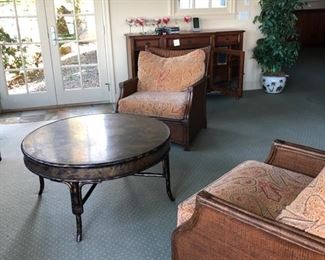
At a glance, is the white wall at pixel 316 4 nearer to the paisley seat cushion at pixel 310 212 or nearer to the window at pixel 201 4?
the window at pixel 201 4

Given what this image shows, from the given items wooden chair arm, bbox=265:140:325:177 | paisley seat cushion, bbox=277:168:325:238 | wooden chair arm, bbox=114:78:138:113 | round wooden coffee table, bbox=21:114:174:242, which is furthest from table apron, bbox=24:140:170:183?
wooden chair arm, bbox=114:78:138:113

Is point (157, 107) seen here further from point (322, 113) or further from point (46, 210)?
point (322, 113)

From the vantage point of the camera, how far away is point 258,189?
61.6 inches

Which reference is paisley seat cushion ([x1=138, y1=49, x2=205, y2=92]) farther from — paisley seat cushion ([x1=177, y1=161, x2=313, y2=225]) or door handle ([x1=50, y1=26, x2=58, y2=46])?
paisley seat cushion ([x1=177, y1=161, x2=313, y2=225])

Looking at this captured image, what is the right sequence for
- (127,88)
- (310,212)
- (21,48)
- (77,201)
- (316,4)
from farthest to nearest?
(316,4)
(21,48)
(127,88)
(77,201)
(310,212)

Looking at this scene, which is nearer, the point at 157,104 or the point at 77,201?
the point at 77,201

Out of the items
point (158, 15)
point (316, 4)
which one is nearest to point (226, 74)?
point (158, 15)

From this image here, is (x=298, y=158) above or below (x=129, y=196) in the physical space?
above

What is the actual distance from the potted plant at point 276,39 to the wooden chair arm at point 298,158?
11.1ft

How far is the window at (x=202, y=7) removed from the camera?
473cm

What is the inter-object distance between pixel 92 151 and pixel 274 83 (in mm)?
3858

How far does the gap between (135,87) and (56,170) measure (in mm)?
1891

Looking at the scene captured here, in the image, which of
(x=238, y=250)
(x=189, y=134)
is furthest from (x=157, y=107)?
(x=238, y=250)

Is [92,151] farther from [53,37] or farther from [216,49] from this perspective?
[216,49]
